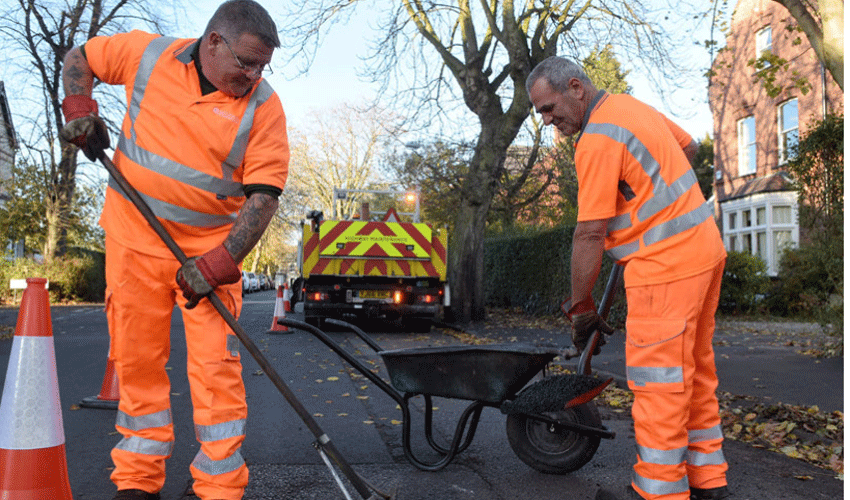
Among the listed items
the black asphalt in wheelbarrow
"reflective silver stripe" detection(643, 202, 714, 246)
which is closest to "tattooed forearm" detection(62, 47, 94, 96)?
the black asphalt in wheelbarrow

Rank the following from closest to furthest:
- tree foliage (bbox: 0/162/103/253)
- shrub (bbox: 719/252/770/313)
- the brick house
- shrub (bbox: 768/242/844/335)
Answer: shrub (bbox: 768/242/844/335) → shrub (bbox: 719/252/770/313) → the brick house → tree foliage (bbox: 0/162/103/253)

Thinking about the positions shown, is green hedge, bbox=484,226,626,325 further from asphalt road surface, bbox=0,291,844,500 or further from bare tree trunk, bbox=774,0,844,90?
asphalt road surface, bbox=0,291,844,500

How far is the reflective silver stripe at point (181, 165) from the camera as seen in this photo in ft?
9.65

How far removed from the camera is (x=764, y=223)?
20812mm

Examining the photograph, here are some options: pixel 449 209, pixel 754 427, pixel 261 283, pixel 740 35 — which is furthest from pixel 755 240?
pixel 261 283

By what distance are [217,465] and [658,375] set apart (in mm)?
1647

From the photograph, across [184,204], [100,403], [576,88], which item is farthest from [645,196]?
[100,403]

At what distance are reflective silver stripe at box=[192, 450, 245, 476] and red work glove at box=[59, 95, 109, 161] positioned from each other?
1246 millimetres

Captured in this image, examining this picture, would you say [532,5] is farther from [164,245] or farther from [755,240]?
[164,245]

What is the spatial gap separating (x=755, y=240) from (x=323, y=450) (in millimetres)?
20973

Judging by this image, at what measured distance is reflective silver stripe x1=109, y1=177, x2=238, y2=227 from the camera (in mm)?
2939

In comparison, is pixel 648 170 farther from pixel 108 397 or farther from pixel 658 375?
pixel 108 397

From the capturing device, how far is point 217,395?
112 inches

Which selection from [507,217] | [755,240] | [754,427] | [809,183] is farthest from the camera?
[507,217]
